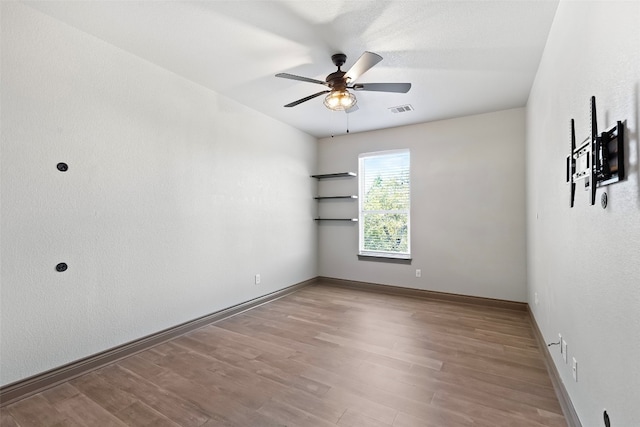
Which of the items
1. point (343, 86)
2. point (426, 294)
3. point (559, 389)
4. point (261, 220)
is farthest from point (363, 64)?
point (426, 294)

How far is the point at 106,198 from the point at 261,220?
2003mm

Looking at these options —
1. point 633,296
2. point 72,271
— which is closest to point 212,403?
point 72,271

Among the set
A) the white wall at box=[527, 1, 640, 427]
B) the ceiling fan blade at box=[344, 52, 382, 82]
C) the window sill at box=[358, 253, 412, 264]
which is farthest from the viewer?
the window sill at box=[358, 253, 412, 264]

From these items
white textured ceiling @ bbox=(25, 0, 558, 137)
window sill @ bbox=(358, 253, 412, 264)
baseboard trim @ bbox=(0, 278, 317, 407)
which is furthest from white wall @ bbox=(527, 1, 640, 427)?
baseboard trim @ bbox=(0, 278, 317, 407)

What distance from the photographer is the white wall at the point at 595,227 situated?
3.38 ft

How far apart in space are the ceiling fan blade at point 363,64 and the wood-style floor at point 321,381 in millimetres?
2497

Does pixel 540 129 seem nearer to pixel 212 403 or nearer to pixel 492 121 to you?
pixel 492 121

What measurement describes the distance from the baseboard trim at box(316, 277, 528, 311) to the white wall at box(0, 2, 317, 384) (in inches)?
71.6

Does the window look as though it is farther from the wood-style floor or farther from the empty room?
the wood-style floor

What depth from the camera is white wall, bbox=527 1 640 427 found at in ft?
3.38

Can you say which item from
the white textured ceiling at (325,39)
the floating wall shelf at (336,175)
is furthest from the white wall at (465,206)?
the white textured ceiling at (325,39)

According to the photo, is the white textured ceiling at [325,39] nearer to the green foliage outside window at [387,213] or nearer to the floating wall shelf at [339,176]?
the green foliage outside window at [387,213]

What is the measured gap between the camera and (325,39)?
241cm

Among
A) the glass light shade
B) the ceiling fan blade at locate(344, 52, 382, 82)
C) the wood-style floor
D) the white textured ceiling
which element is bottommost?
the wood-style floor
